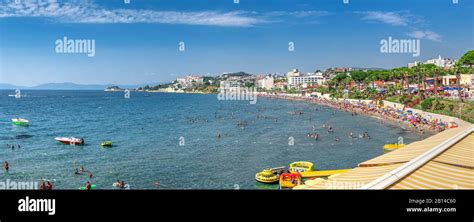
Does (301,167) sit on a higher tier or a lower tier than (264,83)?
lower

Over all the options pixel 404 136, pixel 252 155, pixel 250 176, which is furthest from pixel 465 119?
pixel 250 176

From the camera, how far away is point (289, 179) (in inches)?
598

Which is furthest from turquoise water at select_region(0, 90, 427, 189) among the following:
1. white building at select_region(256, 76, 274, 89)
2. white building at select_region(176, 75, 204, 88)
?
white building at select_region(176, 75, 204, 88)

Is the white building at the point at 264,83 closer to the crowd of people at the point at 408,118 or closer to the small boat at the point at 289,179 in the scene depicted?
the crowd of people at the point at 408,118

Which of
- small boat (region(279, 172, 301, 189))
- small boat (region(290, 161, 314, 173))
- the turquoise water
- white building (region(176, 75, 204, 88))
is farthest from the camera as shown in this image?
white building (region(176, 75, 204, 88))

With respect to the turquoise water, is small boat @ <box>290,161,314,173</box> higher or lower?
higher

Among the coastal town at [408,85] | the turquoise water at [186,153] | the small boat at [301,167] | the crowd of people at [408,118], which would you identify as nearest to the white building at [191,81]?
the coastal town at [408,85]

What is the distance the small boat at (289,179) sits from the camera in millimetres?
14977

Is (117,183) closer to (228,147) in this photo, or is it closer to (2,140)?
(228,147)

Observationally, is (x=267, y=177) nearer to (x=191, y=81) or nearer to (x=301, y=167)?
(x=301, y=167)

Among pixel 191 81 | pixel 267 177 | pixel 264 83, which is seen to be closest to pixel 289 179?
pixel 267 177

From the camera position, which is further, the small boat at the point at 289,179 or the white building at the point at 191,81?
the white building at the point at 191,81

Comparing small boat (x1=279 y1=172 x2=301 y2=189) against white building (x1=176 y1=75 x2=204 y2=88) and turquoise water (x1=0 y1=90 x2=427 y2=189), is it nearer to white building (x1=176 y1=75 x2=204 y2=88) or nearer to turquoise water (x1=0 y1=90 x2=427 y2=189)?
turquoise water (x1=0 y1=90 x2=427 y2=189)

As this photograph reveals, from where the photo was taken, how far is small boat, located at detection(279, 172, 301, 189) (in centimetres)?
1498
